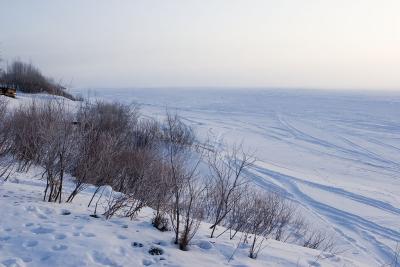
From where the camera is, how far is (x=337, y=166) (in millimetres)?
24828

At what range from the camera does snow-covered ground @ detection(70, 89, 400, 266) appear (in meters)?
14.4

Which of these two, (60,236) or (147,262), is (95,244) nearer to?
(60,236)

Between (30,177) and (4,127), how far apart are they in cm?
251

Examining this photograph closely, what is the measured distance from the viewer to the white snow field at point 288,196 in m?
4.95

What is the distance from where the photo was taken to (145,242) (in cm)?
545

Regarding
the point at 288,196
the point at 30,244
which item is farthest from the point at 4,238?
the point at 288,196

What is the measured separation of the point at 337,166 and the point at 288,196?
779 cm

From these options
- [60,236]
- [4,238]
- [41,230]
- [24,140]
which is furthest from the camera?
[24,140]

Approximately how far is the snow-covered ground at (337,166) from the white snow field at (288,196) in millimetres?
48

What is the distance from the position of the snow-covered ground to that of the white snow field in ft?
0.16

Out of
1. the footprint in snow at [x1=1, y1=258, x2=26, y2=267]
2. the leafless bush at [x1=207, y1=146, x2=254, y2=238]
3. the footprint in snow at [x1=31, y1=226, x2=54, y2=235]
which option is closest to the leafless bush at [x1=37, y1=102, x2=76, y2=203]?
the footprint in snow at [x1=31, y1=226, x2=54, y2=235]

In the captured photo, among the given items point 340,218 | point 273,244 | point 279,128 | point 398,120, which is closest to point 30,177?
point 273,244

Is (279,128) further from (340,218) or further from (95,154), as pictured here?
(95,154)

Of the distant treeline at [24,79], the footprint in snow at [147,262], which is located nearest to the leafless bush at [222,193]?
the footprint in snow at [147,262]
